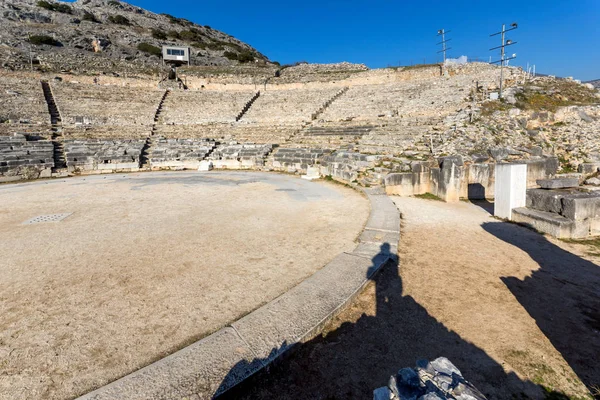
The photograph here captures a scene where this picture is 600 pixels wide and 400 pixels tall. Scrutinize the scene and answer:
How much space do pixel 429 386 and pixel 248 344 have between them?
1.49 m

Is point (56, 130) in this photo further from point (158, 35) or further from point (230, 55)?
point (158, 35)

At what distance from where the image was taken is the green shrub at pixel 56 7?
1638 inches

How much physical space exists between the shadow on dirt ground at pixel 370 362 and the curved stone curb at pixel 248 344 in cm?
10

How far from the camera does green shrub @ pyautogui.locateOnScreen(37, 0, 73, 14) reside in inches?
1638

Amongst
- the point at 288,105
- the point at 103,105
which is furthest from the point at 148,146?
the point at 288,105

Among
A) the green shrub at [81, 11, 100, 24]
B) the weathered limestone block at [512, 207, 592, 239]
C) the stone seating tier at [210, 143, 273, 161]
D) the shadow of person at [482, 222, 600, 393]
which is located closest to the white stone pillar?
the weathered limestone block at [512, 207, 592, 239]

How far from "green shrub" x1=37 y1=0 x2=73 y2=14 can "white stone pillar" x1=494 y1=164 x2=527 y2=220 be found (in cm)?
5977

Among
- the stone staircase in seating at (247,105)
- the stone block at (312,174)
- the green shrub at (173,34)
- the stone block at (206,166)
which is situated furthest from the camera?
the green shrub at (173,34)

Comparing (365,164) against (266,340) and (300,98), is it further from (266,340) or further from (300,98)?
(300,98)

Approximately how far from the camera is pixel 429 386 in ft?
5.46

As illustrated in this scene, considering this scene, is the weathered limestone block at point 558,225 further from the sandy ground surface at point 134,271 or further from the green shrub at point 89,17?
the green shrub at point 89,17

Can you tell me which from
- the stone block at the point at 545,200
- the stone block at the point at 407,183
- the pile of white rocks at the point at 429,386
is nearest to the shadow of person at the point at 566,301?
the stone block at the point at 545,200

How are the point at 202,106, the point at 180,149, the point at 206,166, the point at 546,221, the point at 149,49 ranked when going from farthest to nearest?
the point at 149,49, the point at 202,106, the point at 180,149, the point at 206,166, the point at 546,221

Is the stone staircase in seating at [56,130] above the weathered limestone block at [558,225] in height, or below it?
above
